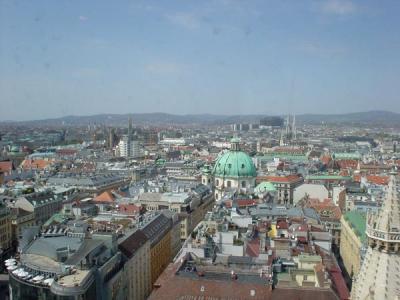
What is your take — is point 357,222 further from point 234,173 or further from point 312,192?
point 234,173

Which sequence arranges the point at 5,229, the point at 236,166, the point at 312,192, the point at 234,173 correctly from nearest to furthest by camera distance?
the point at 5,229
the point at 312,192
the point at 234,173
the point at 236,166

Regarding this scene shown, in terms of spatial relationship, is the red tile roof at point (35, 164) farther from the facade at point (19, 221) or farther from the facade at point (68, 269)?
the facade at point (68, 269)

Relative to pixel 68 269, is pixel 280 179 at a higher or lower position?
lower

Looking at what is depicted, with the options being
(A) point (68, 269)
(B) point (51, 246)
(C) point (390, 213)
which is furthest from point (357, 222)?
(C) point (390, 213)

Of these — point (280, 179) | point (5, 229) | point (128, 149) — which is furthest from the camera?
point (128, 149)

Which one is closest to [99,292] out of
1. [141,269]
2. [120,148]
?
[141,269]

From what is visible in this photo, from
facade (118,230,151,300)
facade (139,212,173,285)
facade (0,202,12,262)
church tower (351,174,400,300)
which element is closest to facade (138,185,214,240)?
facade (139,212,173,285)

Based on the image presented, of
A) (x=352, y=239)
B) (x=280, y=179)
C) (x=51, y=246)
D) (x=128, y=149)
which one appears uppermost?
(x=51, y=246)

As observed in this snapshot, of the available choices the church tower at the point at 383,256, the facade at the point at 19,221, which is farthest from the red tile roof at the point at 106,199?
the church tower at the point at 383,256
